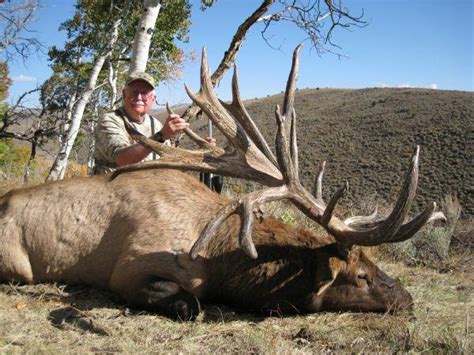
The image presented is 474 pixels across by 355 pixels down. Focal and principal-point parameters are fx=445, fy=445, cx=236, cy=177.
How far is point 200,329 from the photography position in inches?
116

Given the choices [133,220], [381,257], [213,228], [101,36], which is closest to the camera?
[213,228]

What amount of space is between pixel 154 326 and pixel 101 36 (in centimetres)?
1393

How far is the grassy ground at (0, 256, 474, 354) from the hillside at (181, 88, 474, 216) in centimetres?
2135

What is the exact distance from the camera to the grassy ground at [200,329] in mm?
2693

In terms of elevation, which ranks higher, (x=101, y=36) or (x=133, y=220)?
(x=101, y=36)

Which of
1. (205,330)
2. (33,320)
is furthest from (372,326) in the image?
(33,320)

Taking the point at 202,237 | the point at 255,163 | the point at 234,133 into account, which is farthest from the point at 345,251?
the point at 234,133

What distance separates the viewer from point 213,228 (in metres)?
2.93

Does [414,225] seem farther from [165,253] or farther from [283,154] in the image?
[165,253]

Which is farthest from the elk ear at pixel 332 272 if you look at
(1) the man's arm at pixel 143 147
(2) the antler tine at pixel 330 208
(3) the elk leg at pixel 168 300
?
(1) the man's arm at pixel 143 147

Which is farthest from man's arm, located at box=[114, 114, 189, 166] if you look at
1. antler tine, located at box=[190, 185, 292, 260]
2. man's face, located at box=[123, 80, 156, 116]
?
antler tine, located at box=[190, 185, 292, 260]

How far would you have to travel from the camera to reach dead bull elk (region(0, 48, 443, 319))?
3.28 metres

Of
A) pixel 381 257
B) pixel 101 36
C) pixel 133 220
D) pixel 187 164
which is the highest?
pixel 101 36

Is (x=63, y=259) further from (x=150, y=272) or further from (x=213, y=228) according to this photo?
(x=213, y=228)
